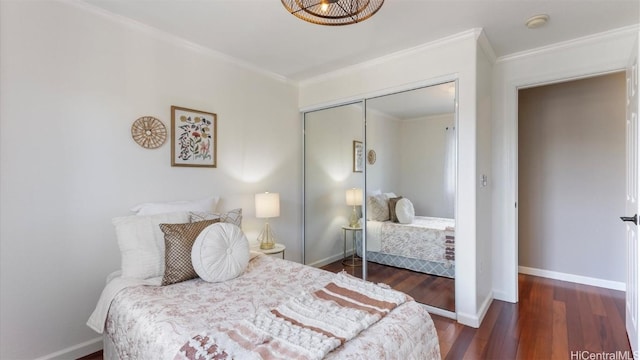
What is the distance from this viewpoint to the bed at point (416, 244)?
9.03 feet

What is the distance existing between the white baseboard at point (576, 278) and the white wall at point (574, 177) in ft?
0.12

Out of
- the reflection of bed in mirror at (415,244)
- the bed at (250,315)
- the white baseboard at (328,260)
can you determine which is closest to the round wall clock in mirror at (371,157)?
the reflection of bed in mirror at (415,244)

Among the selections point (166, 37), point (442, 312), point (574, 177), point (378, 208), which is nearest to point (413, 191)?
point (378, 208)

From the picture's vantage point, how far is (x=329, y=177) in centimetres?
365

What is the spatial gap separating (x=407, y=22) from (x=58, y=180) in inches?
104

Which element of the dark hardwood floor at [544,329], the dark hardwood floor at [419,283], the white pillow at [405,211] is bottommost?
the dark hardwood floor at [544,329]

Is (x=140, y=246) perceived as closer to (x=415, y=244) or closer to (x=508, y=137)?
(x=415, y=244)

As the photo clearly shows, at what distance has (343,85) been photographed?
3373mm

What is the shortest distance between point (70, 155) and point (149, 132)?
1.76 ft

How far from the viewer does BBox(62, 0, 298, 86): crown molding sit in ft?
7.01

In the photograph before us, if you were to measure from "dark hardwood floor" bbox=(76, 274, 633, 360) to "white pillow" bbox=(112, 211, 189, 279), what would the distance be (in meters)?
0.79

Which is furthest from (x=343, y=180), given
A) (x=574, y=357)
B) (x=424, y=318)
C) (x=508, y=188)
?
(x=574, y=357)

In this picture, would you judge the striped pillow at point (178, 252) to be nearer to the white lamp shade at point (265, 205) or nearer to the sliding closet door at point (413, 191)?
the white lamp shade at point (265, 205)

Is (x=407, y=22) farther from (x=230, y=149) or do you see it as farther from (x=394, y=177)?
(x=230, y=149)
